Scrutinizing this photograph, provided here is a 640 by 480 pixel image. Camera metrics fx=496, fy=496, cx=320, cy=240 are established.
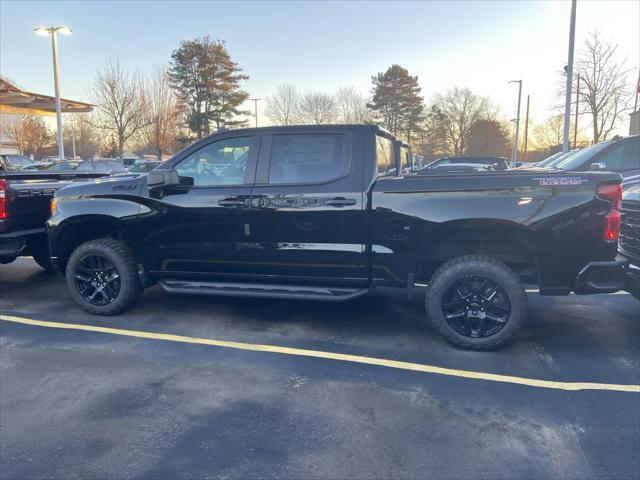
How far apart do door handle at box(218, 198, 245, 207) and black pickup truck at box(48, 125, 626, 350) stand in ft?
0.04

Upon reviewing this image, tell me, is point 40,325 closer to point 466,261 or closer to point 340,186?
point 340,186

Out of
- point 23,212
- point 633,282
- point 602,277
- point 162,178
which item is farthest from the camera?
point 23,212

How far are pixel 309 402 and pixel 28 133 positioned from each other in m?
64.6

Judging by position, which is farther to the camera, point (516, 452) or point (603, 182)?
point (603, 182)

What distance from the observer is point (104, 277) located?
5.16 m

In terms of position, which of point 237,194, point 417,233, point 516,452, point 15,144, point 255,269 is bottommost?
point 516,452

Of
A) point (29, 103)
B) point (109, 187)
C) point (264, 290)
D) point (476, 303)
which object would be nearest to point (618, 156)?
point (476, 303)

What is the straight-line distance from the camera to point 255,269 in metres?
4.73

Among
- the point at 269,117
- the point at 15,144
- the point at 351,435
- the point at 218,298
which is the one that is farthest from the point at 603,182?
the point at 15,144

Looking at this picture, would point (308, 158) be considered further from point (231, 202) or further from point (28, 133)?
point (28, 133)

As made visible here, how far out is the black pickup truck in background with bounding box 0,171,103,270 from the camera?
567 centimetres

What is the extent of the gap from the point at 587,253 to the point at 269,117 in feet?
146

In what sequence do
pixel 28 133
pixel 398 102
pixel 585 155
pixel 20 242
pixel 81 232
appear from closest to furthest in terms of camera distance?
1. pixel 81 232
2. pixel 20 242
3. pixel 585 155
4. pixel 398 102
5. pixel 28 133

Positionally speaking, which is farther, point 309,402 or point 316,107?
point 316,107
